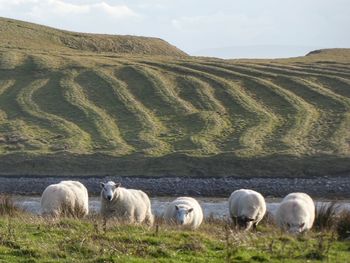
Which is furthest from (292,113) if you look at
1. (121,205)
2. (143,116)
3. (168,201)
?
(121,205)

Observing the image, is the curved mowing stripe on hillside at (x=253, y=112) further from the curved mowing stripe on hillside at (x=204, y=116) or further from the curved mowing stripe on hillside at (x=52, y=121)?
the curved mowing stripe on hillside at (x=52, y=121)

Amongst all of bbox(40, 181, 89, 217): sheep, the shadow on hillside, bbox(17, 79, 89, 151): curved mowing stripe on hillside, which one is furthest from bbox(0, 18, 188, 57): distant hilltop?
bbox(40, 181, 89, 217): sheep

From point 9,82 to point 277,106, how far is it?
26.8 metres

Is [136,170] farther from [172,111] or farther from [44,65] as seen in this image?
[44,65]

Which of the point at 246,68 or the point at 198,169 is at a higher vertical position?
the point at 246,68

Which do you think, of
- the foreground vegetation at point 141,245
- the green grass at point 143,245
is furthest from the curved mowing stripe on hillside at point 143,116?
the green grass at point 143,245

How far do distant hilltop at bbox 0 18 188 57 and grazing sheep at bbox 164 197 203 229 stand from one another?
79198 millimetres

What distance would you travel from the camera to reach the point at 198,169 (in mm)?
49781

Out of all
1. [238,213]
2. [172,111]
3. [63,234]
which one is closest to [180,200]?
[238,213]

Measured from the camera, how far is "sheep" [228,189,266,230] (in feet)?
82.9

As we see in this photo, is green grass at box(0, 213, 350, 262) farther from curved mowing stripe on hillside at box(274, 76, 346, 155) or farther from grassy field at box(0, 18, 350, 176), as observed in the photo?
curved mowing stripe on hillside at box(274, 76, 346, 155)

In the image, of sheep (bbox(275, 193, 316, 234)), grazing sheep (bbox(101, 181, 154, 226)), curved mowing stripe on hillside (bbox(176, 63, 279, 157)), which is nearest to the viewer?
sheep (bbox(275, 193, 316, 234))

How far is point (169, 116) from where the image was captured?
6316 cm

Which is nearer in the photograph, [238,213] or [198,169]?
[238,213]
